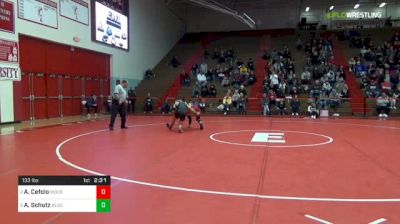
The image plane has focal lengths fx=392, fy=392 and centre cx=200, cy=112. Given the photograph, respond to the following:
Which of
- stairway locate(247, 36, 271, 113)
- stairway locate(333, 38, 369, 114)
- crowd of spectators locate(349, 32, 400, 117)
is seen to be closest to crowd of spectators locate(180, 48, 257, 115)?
stairway locate(247, 36, 271, 113)

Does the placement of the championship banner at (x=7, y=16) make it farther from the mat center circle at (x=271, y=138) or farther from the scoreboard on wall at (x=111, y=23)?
the mat center circle at (x=271, y=138)

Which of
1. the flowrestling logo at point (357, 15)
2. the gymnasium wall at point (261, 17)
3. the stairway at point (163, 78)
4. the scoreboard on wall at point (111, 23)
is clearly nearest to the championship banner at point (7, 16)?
the scoreboard on wall at point (111, 23)

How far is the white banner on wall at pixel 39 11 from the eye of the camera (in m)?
16.1

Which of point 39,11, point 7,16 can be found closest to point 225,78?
point 39,11

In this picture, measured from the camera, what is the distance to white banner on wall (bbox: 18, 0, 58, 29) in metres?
16.1

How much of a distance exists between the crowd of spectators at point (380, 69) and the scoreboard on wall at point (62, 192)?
1986cm

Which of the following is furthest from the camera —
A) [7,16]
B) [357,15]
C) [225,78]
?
[357,15]

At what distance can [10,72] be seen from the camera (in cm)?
1555

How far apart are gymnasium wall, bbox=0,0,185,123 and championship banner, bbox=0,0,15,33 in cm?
20

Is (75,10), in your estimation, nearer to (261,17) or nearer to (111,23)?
(111,23)

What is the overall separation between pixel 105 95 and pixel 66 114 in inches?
159

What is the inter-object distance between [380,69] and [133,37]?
52.6 ft

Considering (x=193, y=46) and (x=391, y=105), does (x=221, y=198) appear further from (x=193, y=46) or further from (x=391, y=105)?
(x=193, y=46)

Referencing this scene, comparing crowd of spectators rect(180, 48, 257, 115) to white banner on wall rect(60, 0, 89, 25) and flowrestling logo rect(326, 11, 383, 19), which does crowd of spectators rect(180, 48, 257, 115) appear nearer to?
white banner on wall rect(60, 0, 89, 25)
